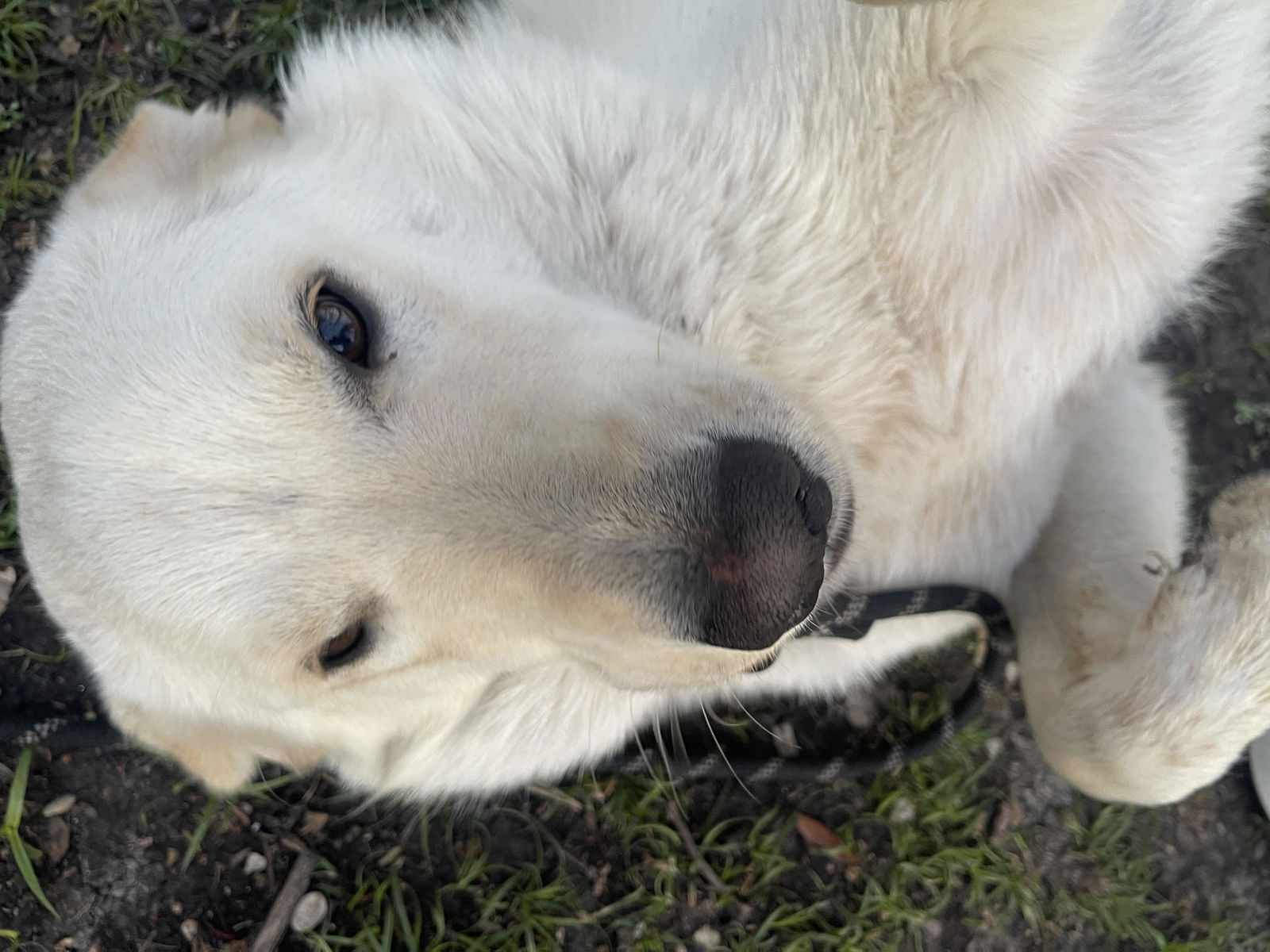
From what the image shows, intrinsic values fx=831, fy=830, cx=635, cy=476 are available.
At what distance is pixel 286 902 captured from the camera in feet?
8.92

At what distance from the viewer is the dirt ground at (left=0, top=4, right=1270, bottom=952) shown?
8.81 ft

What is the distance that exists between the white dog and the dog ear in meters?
0.01

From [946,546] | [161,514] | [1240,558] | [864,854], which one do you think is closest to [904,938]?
[864,854]

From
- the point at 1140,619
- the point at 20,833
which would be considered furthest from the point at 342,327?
the point at 20,833

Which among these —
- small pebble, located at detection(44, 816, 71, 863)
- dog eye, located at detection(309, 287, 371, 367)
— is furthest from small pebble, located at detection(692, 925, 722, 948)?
dog eye, located at detection(309, 287, 371, 367)

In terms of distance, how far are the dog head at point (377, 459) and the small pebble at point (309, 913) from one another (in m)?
1.50

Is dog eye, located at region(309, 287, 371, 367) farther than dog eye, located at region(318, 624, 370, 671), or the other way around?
dog eye, located at region(318, 624, 370, 671)

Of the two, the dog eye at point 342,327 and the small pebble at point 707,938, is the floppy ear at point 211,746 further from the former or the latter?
the small pebble at point 707,938

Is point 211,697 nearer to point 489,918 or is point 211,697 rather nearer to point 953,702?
point 489,918

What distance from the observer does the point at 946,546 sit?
2.02 m

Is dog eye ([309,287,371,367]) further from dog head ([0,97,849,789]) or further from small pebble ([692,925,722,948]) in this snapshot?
Result: small pebble ([692,925,722,948])

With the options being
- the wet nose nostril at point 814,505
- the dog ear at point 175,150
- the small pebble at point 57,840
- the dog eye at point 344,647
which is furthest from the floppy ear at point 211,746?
the wet nose nostril at point 814,505

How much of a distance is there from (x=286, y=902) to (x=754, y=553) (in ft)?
7.80

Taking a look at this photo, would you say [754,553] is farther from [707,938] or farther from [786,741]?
[707,938]
